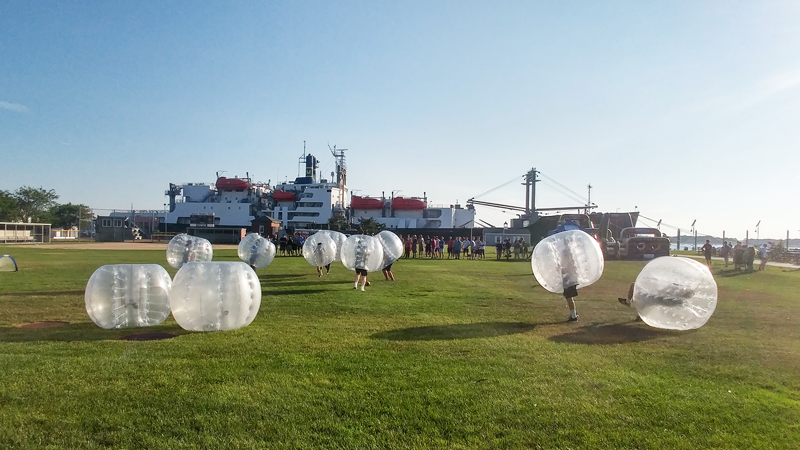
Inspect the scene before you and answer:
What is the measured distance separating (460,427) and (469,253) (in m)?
39.5

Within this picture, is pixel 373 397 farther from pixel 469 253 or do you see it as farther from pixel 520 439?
pixel 469 253

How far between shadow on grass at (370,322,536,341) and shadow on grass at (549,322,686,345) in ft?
3.06

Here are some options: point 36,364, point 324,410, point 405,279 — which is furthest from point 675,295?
point 405,279

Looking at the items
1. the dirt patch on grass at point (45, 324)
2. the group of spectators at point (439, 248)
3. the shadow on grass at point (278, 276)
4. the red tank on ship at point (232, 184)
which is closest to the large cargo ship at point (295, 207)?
the red tank on ship at point (232, 184)

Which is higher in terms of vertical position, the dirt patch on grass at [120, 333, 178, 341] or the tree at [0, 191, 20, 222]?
the tree at [0, 191, 20, 222]

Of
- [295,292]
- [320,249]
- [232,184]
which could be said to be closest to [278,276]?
[320,249]

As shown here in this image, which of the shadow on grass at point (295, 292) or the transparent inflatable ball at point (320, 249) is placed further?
the transparent inflatable ball at point (320, 249)

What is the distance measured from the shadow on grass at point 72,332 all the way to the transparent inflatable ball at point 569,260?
7.54 m

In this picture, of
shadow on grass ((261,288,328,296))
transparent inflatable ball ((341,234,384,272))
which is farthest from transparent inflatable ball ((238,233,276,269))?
transparent inflatable ball ((341,234,384,272))

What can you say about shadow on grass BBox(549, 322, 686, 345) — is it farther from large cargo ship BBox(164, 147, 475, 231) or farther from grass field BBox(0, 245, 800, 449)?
large cargo ship BBox(164, 147, 475, 231)

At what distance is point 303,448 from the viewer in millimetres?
4492

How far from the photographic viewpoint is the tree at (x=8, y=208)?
83.1 m

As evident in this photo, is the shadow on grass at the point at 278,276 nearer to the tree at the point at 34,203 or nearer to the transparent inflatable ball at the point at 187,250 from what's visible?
the transparent inflatable ball at the point at 187,250

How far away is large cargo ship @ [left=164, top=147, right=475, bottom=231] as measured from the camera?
92188mm
